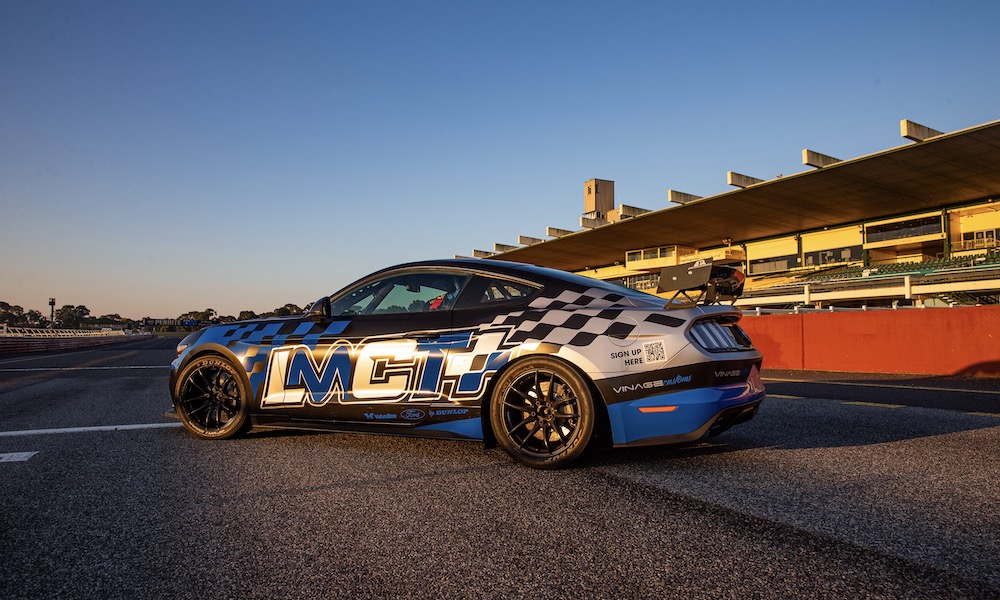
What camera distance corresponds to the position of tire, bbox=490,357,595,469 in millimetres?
3596

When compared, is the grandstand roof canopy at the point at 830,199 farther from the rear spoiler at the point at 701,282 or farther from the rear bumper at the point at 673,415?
the rear bumper at the point at 673,415

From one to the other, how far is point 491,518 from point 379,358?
1.81 meters

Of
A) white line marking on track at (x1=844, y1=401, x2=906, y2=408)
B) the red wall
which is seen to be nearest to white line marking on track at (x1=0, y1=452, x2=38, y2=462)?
white line marking on track at (x1=844, y1=401, x2=906, y2=408)

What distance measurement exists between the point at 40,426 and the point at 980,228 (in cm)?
4496

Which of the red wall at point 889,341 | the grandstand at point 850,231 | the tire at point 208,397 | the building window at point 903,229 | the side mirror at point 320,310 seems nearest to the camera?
the side mirror at point 320,310

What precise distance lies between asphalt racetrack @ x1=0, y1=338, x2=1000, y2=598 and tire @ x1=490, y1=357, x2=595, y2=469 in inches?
5.3

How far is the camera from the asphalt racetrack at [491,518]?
205 cm

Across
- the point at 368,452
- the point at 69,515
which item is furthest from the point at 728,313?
the point at 69,515

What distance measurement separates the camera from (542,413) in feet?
12.2

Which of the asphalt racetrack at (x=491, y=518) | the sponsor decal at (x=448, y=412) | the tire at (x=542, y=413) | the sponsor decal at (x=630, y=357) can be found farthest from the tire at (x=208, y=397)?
the sponsor decal at (x=630, y=357)

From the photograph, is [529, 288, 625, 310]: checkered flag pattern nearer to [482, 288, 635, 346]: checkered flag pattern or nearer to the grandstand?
[482, 288, 635, 346]: checkered flag pattern

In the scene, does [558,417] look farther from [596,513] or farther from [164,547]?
[164,547]

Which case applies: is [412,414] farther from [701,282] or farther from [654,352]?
[701,282]

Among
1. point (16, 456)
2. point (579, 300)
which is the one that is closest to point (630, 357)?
point (579, 300)
